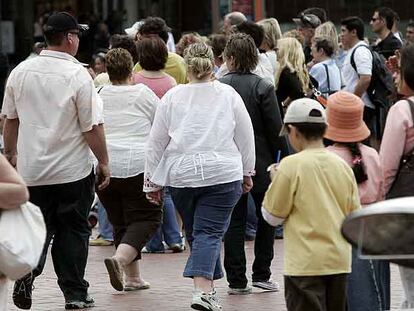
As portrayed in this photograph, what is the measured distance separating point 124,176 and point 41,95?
4.07 feet

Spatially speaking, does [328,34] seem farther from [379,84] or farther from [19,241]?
[19,241]

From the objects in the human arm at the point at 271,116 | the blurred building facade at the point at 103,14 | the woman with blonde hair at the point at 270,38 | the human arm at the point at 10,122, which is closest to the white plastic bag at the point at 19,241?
the human arm at the point at 10,122

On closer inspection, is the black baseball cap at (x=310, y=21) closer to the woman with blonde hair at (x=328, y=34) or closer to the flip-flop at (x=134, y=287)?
the woman with blonde hair at (x=328, y=34)

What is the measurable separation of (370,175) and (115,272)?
101 inches

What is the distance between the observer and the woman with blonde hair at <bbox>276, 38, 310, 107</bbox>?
12789 mm

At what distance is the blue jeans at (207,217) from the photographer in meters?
9.53

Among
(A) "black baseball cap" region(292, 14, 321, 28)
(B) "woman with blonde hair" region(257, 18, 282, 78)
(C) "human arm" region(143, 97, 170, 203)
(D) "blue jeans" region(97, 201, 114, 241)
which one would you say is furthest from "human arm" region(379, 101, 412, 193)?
(A) "black baseball cap" region(292, 14, 321, 28)

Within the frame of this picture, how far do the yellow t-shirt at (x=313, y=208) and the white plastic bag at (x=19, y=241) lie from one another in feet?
4.87

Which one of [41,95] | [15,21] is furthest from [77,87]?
[15,21]

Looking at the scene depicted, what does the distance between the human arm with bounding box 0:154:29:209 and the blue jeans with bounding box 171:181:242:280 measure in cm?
308

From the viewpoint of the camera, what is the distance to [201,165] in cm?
948

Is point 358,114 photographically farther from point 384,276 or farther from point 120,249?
point 120,249

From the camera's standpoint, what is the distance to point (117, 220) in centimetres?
1059

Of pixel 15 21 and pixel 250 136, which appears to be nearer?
pixel 250 136
